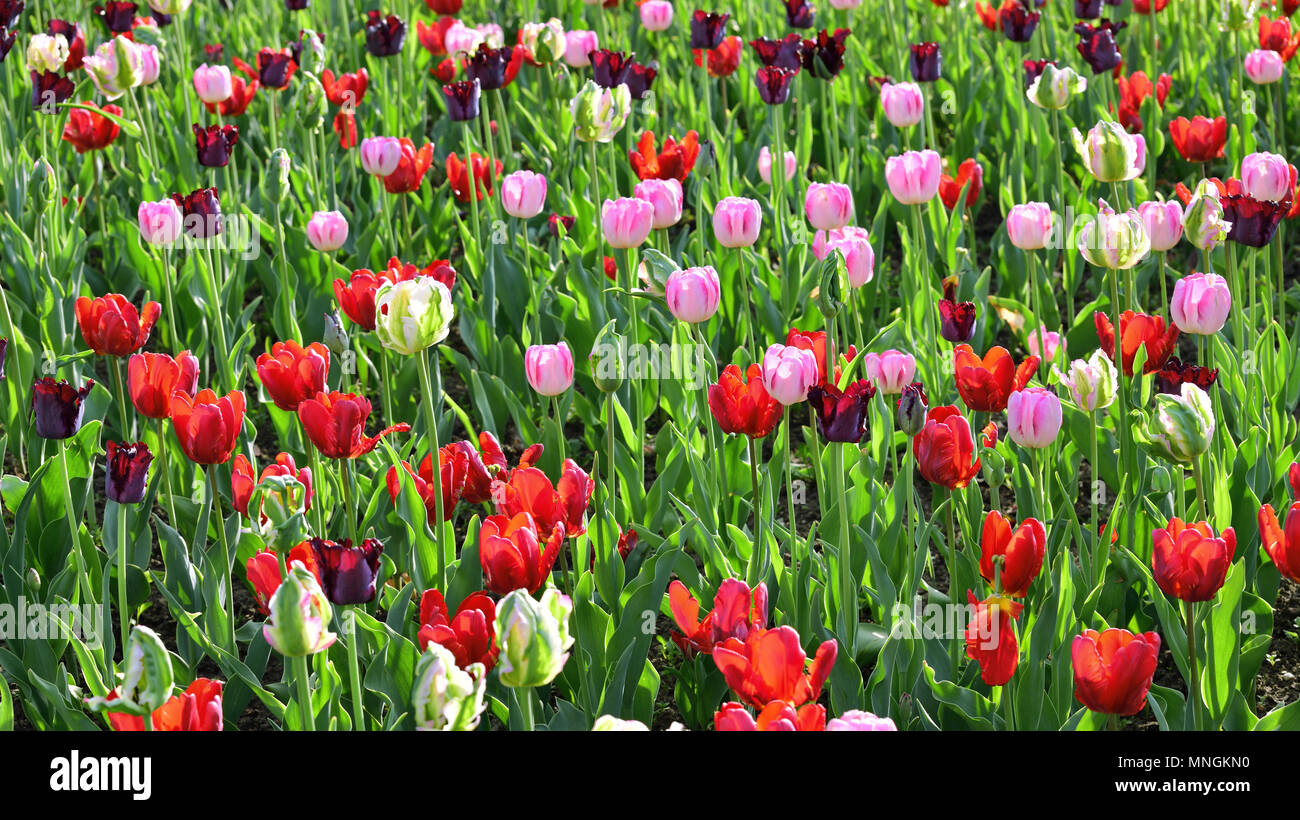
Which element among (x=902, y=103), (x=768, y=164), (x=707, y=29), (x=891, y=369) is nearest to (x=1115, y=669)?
(x=891, y=369)

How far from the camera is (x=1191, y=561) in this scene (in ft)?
5.65

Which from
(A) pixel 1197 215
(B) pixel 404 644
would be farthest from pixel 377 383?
(A) pixel 1197 215

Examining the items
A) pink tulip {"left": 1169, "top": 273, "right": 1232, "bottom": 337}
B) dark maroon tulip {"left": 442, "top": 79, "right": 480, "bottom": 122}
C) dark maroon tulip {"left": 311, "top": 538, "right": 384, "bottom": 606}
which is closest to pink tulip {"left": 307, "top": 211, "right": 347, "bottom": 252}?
dark maroon tulip {"left": 442, "top": 79, "right": 480, "bottom": 122}

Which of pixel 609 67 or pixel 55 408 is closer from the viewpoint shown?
pixel 55 408

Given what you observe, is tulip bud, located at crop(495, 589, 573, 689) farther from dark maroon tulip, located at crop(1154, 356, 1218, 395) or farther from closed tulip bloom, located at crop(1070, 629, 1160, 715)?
dark maroon tulip, located at crop(1154, 356, 1218, 395)

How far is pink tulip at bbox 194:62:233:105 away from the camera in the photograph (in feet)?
12.2

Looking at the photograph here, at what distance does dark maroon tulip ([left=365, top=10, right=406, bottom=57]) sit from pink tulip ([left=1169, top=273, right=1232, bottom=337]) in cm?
243

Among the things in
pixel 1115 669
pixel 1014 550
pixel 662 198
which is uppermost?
pixel 662 198

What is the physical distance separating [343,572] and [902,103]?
2187 mm

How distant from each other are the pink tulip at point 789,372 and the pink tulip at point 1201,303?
28.8 inches

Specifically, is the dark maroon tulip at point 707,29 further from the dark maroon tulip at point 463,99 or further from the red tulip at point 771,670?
the red tulip at point 771,670

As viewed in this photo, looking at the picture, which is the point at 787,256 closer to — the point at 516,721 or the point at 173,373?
the point at 173,373

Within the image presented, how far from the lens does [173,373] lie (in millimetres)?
A: 2166

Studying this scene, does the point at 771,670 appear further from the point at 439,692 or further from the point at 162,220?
the point at 162,220
